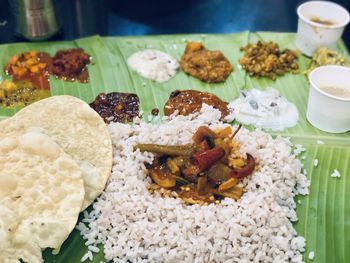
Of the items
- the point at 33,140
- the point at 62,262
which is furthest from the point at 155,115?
the point at 62,262

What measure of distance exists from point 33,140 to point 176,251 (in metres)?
1.23

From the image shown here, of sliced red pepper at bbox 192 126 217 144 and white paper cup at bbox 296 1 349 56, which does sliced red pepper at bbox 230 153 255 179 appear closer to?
sliced red pepper at bbox 192 126 217 144

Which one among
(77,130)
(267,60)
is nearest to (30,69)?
(77,130)

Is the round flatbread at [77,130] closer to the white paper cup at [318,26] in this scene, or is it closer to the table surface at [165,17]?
the table surface at [165,17]

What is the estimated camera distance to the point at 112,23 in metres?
6.25

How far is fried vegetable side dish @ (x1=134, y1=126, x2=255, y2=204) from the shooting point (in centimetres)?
371

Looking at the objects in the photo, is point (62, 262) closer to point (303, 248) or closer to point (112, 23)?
point (303, 248)

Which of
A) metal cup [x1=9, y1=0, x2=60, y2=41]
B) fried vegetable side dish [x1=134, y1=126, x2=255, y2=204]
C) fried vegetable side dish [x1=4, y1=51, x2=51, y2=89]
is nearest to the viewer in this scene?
fried vegetable side dish [x1=134, y1=126, x2=255, y2=204]

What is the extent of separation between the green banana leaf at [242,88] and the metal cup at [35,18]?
232mm

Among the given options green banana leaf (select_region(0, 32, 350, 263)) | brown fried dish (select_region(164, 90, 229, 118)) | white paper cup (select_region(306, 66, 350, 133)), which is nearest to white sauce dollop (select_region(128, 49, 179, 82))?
green banana leaf (select_region(0, 32, 350, 263))

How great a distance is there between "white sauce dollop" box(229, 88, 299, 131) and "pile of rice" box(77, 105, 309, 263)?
0.52 m

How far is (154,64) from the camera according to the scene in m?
4.99

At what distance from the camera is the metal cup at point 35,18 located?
209 inches

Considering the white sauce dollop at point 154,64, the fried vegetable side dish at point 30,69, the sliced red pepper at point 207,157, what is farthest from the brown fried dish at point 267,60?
the fried vegetable side dish at point 30,69
